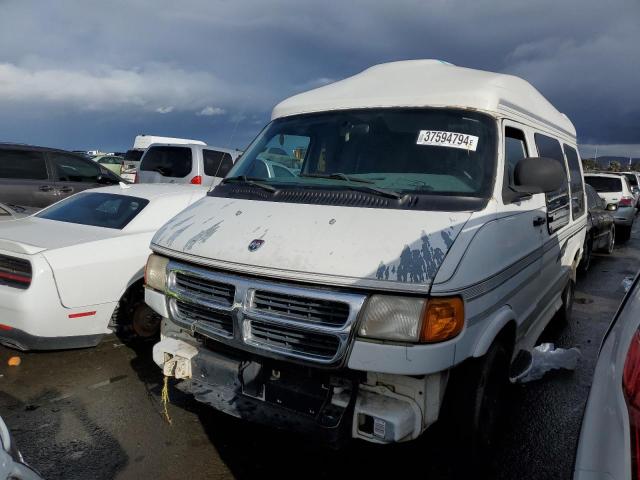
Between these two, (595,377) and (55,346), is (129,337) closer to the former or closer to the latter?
(55,346)

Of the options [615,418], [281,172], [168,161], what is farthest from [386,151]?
[168,161]

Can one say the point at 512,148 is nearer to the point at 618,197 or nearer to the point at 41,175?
the point at 41,175

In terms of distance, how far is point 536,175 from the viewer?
10.6 feet

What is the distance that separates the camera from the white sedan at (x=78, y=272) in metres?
3.94

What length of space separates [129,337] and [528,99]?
4.02 meters

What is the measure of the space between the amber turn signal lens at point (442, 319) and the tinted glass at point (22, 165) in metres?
8.36

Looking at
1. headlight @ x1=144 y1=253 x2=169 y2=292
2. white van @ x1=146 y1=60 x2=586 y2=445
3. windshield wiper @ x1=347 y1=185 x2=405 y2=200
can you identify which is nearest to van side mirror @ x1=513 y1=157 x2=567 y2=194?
white van @ x1=146 y1=60 x2=586 y2=445

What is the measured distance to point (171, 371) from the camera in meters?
3.23

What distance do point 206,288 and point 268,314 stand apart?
0.50m

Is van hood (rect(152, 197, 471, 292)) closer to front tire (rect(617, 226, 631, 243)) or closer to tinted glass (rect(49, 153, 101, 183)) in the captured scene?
tinted glass (rect(49, 153, 101, 183))

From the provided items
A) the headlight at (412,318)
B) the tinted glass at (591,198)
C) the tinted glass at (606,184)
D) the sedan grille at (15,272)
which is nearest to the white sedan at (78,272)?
the sedan grille at (15,272)

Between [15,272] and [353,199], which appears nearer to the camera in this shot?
[353,199]

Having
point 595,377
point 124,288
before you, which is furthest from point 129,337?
point 595,377

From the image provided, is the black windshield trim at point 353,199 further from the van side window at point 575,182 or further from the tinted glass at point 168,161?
the tinted glass at point 168,161
